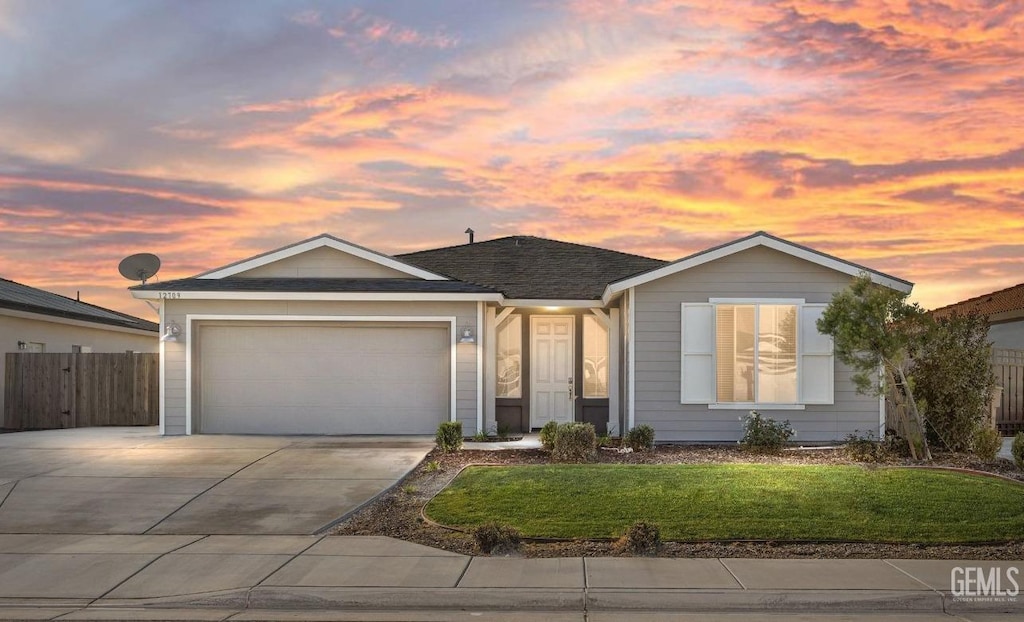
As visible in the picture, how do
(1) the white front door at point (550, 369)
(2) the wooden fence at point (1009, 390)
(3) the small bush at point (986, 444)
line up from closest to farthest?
(3) the small bush at point (986, 444) < (1) the white front door at point (550, 369) < (2) the wooden fence at point (1009, 390)

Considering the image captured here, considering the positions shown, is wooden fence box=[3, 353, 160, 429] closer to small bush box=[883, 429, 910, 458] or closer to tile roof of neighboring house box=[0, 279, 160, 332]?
tile roof of neighboring house box=[0, 279, 160, 332]

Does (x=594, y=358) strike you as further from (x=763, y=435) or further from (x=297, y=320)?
(x=297, y=320)

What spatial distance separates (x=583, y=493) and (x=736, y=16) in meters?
8.40

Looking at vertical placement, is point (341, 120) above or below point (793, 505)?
above

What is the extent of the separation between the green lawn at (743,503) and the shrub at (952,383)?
2.84m

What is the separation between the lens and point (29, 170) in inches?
789

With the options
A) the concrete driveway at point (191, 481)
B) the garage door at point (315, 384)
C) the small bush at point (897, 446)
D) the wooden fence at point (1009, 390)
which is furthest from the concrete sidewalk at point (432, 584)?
the wooden fence at point (1009, 390)

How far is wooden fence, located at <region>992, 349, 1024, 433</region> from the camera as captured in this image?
64.2 ft

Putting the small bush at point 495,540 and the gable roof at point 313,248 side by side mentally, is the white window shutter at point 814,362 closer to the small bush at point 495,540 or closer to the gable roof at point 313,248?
the gable roof at point 313,248

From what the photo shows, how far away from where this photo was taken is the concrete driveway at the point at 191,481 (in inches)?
400

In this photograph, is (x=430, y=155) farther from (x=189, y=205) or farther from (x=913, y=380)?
(x=913, y=380)

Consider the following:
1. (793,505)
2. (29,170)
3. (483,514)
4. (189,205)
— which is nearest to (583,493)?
(483,514)

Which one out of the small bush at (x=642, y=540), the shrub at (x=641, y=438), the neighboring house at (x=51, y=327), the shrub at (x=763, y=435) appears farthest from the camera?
the neighboring house at (x=51, y=327)

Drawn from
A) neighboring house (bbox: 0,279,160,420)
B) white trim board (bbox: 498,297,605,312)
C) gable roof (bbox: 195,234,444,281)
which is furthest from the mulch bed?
neighboring house (bbox: 0,279,160,420)
